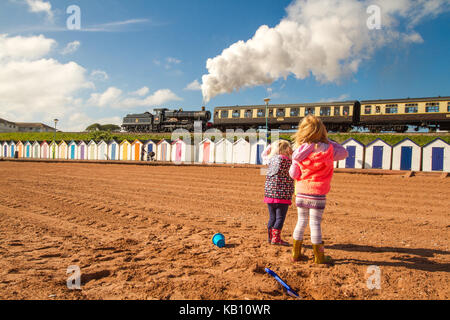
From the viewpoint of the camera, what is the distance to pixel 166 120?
36312 mm

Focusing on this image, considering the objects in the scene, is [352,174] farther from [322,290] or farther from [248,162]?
[322,290]

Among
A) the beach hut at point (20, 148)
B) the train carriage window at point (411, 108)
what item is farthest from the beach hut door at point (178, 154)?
the beach hut at point (20, 148)

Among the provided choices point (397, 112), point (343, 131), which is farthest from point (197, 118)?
point (397, 112)

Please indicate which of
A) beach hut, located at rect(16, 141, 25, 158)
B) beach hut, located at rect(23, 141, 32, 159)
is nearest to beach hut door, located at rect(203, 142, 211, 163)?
beach hut, located at rect(23, 141, 32, 159)

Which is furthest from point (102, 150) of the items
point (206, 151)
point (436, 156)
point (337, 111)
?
point (436, 156)

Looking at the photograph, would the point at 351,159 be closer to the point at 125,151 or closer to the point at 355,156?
the point at 355,156

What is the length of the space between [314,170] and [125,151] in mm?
28349

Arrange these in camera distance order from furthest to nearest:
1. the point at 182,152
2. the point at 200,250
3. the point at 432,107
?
the point at 182,152
the point at 432,107
the point at 200,250

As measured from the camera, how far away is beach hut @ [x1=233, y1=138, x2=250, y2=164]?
71.4 ft

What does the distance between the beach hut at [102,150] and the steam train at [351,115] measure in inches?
463

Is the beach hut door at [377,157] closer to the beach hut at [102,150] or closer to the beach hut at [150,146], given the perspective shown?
the beach hut at [150,146]

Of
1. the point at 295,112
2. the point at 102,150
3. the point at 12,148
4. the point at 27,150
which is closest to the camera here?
the point at 295,112

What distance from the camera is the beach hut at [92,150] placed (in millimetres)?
31062

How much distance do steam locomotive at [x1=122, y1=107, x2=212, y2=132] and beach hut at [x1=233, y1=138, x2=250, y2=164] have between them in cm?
1068
